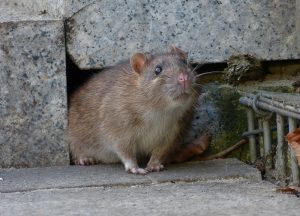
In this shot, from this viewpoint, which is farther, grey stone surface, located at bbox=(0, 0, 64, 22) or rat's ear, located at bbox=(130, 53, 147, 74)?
grey stone surface, located at bbox=(0, 0, 64, 22)

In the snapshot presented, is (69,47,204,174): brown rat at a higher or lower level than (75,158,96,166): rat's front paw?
higher

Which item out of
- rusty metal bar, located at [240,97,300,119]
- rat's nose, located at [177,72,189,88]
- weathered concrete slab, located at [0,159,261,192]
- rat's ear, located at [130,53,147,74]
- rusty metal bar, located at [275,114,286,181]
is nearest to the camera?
rusty metal bar, located at [240,97,300,119]

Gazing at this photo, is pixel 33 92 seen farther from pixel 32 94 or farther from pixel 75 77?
pixel 75 77

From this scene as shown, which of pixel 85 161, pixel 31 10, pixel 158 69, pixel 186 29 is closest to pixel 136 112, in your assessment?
pixel 158 69

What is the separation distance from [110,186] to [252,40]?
1.48 m

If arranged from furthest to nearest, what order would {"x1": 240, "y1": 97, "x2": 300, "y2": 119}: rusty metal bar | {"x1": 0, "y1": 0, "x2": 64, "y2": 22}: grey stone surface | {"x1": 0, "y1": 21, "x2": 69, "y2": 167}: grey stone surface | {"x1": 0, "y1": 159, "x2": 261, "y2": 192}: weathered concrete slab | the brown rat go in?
{"x1": 0, "y1": 0, "x2": 64, "y2": 22}: grey stone surface, {"x1": 0, "y1": 21, "x2": 69, "y2": 167}: grey stone surface, the brown rat, {"x1": 0, "y1": 159, "x2": 261, "y2": 192}: weathered concrete slab, {"x1": 240, "y1": 97, "x2": 300, "y2": 119}: rusty metal bar

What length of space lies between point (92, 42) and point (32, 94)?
50 cm

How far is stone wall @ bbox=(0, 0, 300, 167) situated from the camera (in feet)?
16.0

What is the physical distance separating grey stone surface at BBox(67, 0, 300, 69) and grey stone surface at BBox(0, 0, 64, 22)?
5.9 inches

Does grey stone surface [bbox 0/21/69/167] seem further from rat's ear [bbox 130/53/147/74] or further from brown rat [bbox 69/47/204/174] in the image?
rat's ear [bbox 130/53/147/74]

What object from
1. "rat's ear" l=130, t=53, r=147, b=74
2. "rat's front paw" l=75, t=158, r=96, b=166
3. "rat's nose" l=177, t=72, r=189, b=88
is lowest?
A: "rat's front paw" l=75, t=158, r=96, b=166

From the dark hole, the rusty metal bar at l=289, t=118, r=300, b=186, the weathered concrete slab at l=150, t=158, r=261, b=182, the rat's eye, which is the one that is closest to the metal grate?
the rusty metal bar at l=289, t=118, r=300, b=186

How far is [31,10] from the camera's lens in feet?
17.5

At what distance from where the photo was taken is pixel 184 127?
485cm
